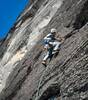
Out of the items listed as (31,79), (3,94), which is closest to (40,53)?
(31,79)

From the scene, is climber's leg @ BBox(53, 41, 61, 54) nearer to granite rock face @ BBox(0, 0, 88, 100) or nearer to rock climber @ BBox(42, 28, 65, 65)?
rock climber @ BBox(42, 28, 65, 65)

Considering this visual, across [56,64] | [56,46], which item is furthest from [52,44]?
[56,64]

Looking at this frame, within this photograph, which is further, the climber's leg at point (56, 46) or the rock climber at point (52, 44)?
the rock climber at point (52, 44)

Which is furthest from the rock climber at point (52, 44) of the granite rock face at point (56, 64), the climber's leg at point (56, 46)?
the granite rock face at point (56, 64)

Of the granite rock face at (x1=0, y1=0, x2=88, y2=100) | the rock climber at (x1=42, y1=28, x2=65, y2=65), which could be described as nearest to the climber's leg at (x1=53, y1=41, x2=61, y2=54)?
the rock climber at (x1=42, y1=28, x2=65, y2=65)

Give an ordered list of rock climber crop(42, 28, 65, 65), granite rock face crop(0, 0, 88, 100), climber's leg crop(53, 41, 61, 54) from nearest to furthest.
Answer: granite rock face crop(0, 0, 88, 100) → climber's leg crop(53, 41, 61, 54) → rock climber crop(42, 28, 65, 65)

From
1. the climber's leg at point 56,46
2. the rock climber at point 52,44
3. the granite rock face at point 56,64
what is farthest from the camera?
the rock climber at point 52,44

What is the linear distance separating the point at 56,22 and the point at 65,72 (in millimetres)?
9398

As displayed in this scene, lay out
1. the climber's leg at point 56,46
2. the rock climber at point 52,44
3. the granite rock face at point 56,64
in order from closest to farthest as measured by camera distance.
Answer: the granite rock face at point 56,64
the climber's leg at point 56,46
the rock climber at point 52,44

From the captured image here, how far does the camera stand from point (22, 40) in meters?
34.5

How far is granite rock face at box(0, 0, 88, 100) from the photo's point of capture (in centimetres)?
1653

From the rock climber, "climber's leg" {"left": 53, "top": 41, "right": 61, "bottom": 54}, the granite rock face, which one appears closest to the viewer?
the granite rock face

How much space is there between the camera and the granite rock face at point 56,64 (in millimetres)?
16531

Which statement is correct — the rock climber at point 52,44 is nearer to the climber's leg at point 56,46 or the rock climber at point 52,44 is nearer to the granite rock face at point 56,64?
the climber's leg at point 56,46
